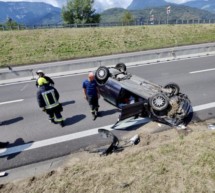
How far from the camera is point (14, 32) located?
29812mm

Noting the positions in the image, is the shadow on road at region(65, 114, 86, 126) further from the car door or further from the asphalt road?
the car door

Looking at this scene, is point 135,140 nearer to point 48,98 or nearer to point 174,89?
point 174,89

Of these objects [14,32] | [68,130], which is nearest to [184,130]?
[68,130]

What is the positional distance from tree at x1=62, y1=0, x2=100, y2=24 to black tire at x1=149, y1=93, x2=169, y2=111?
59.2 m

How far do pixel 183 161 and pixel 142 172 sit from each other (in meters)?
0.96

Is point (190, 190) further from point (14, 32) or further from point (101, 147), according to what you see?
point (14, 32)

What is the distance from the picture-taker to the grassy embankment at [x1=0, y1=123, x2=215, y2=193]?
436cm

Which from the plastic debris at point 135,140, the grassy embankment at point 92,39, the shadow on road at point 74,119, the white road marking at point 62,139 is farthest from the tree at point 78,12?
the plastic debris at point 135,140

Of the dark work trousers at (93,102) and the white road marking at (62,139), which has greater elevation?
the dark work trousers at (93,102)

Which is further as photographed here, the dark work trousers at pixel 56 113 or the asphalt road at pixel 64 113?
the dark work trousers at pixel 56 113

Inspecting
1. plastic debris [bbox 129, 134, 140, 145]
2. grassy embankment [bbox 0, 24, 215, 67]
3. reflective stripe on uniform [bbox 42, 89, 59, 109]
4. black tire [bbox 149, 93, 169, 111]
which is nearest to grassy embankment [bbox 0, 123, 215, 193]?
plastic debris [bbox 129, 134, 140, 145]

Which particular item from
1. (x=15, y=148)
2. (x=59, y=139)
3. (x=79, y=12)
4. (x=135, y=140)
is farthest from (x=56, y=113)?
(x=79, y=12)

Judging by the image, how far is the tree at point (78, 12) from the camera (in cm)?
6232

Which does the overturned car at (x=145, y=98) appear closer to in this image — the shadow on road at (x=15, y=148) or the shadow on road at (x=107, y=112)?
the shadow on road at (x=107, y=112)
